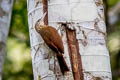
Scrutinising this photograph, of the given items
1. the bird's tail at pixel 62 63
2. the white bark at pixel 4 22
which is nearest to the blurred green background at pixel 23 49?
the white bark at pixel 4 22

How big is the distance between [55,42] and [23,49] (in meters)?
3.35

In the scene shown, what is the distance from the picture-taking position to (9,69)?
485 centimetres

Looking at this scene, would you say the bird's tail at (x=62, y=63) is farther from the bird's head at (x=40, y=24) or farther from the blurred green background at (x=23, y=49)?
the blurred green background at (x=23, y=49)

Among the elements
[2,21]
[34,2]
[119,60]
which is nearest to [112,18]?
[119,60]

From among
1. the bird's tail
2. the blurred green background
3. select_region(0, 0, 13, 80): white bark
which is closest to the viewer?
the bird's tail

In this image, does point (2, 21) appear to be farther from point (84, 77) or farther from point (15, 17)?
point (15, 17)

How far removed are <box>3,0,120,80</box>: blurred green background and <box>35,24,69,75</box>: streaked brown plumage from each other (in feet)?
9.90

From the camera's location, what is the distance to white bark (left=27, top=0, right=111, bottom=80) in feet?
4.91

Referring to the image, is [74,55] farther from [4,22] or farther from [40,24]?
[4,22]

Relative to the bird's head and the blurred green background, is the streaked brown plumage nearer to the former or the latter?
the bird's head

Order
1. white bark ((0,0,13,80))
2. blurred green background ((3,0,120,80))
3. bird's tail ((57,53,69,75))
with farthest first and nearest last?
blurred green background ((3,0,120,80)) < white bark ((0,0,13,80)) < bird's tail ((57,53,69,75))

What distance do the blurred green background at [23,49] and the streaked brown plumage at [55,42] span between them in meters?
3.02

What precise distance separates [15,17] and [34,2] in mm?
2767

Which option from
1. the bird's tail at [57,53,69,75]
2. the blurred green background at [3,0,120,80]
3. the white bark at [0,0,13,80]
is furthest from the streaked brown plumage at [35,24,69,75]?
the blurred green background at [3,0,120,80]
